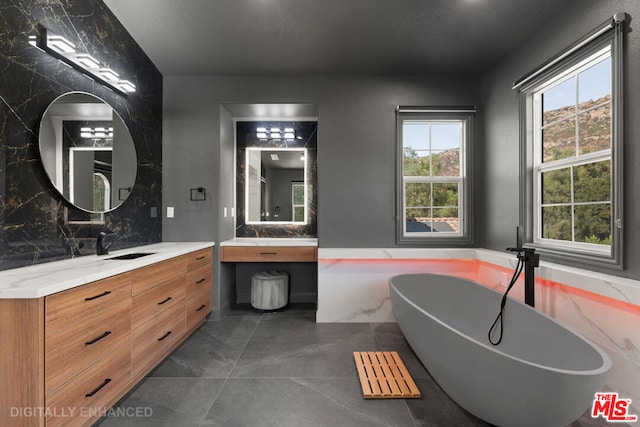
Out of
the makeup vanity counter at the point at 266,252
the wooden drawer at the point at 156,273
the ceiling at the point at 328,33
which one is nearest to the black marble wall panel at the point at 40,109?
the ceiling at the point at 328,33

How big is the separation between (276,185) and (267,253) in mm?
1048

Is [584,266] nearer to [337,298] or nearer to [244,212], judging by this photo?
[337,298]

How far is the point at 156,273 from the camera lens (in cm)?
201

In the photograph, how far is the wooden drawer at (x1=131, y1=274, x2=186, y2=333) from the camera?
179cm

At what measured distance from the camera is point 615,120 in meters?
1.66

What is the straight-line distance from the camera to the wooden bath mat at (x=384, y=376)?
1.77 meters

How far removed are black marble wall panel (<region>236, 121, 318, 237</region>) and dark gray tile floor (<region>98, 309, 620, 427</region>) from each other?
1342mm

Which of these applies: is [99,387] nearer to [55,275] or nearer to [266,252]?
[55,275]

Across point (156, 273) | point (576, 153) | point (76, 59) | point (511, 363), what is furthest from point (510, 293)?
point (76, 59)

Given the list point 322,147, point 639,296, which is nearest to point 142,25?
point 322,147

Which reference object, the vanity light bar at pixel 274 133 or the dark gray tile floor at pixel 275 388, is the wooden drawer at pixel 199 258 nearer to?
the dark gray tile floor at pixel 275 388

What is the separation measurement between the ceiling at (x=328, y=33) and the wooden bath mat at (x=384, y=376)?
2.74 m

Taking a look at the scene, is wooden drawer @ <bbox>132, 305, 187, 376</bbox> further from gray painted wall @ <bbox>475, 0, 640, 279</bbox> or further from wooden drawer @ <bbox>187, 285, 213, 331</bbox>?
gray painted wall @ <bbox>475, 0, 640, 279</bbox>

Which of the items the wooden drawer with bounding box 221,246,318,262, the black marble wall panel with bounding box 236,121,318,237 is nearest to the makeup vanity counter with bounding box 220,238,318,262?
the wooden drawer with bounding box 221,246,318,262
